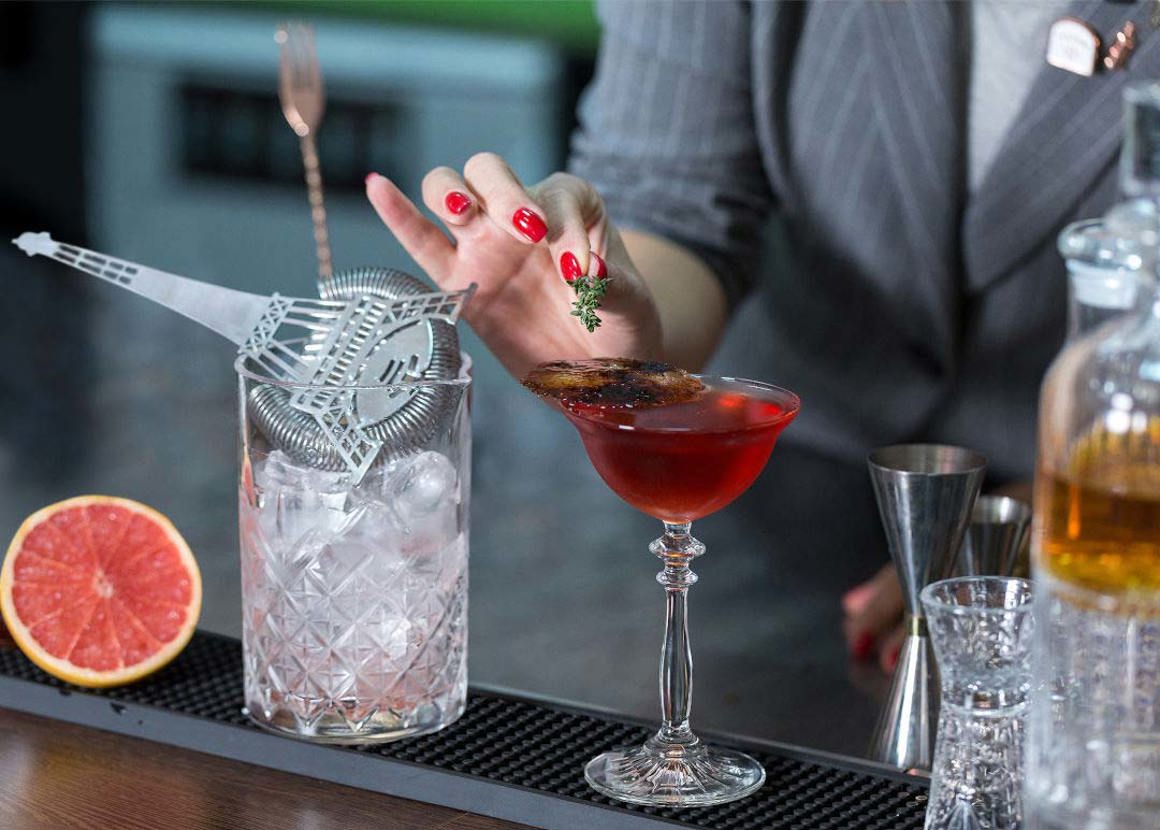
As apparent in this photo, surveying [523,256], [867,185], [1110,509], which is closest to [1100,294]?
[1110,509]

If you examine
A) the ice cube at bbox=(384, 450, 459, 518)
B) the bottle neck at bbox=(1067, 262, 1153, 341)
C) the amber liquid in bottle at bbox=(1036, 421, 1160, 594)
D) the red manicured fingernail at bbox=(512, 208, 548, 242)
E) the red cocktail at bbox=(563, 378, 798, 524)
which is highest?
the bottle neck at bbox=(1067, 262, 1153, 341)

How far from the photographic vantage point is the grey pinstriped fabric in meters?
1.68

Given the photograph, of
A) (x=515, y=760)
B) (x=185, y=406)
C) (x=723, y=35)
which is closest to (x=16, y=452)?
(x=185, y=406)

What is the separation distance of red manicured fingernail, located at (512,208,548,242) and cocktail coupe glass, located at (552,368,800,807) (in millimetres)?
169

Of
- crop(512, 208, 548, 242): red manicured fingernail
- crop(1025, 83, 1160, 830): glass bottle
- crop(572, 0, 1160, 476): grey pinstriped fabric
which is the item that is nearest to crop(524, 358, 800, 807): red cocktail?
crop(512, 208, 548, 242): red manicured fingernail

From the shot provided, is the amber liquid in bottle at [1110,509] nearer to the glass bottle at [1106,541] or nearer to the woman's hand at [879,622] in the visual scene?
the glass bottle at [1106,541]

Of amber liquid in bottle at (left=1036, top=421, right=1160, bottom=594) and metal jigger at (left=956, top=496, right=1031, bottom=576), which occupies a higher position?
amber liquid in bottle at (left=1036, top=421, right=1160, bottom=594)

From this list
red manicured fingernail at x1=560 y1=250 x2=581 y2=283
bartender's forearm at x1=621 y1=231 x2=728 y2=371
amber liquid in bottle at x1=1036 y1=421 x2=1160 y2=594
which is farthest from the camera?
bartender's forearm at x1=621 y1=231 x2=728 y2=371

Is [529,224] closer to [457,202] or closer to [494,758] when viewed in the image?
[457,202]

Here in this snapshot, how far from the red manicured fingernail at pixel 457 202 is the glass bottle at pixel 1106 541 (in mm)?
505

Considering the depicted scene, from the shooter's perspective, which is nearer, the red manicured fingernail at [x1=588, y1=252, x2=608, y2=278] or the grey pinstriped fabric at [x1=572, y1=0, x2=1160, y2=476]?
the red manicured fingernail at [x1=588, y1=252, x2=608, y2=278]

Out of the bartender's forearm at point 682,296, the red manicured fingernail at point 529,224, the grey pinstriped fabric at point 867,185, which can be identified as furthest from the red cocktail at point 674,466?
the grey pinstriped fabric at point 867,185

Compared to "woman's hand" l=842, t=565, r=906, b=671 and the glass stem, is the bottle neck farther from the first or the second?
"woman's hand" l=842, t=565, r=906, b=671

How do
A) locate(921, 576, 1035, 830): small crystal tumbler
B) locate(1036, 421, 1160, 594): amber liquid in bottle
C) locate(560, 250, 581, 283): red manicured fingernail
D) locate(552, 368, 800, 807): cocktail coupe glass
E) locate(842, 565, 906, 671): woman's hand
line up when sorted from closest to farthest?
locate(1036, 421, 1160, 594): amber liquid in bottle < locate(921, 576, 1035, 830): small crystal tumbler < locate(552, 368, 800, 807): cocktail coupe glass < locate(560, 250, 581, 283): red manicured fingernail < locate(842, 565, 906, 671): woman's hand
